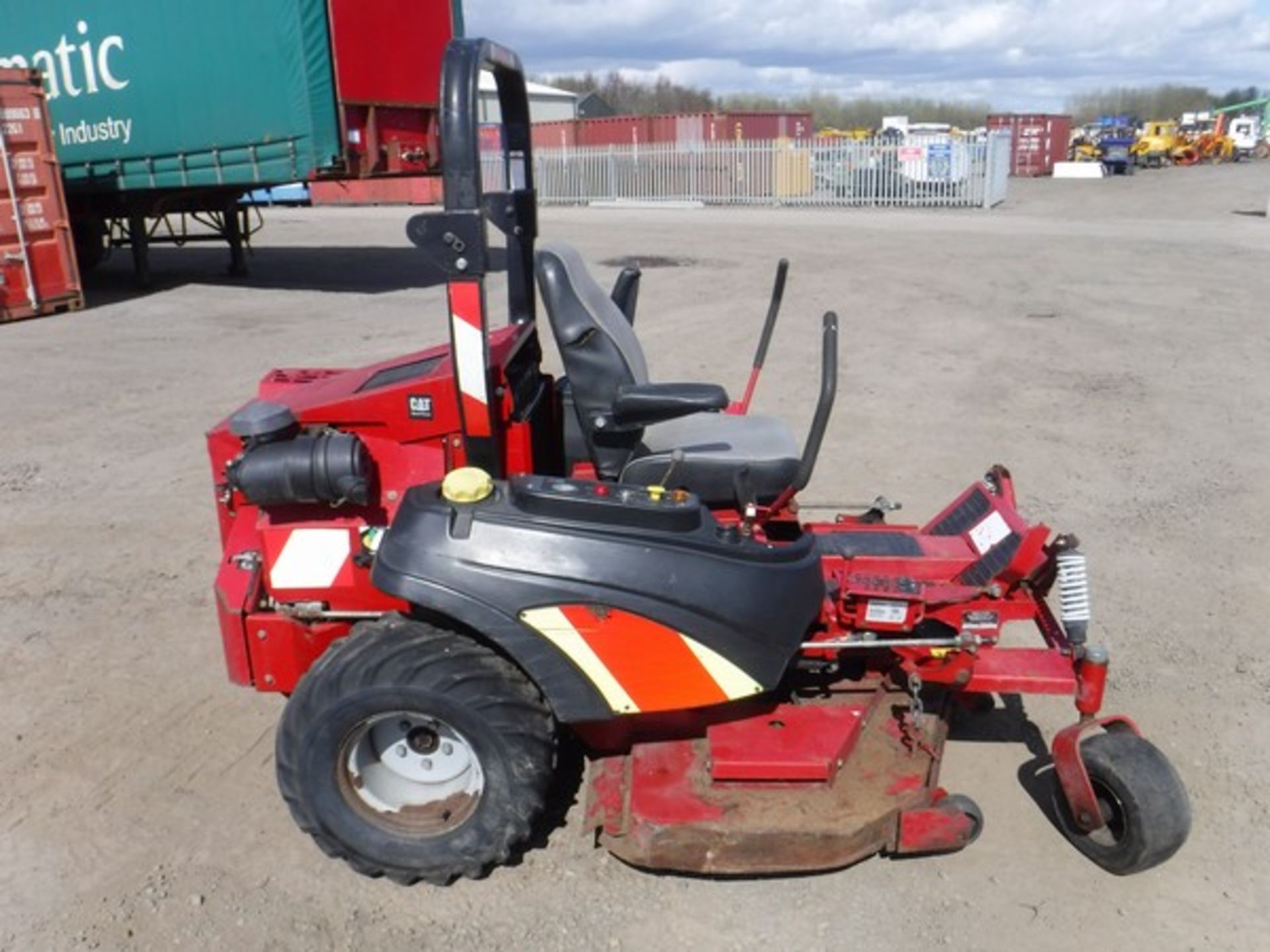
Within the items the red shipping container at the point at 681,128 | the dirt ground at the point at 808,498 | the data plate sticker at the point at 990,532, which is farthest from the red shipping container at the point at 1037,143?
the data plate sticker at the point at 990,532

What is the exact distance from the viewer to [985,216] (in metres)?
20.6

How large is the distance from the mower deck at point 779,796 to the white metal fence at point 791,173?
2219 cm

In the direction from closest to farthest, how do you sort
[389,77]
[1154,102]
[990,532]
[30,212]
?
[990,532]
[30,212]
[389,77]
[1154,102]

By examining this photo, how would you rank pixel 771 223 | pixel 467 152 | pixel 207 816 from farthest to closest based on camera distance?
pixel 771 223
pixel 207 816
pixel 467 152

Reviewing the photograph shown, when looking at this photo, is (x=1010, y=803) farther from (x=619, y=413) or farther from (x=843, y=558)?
(x=619, y=413)

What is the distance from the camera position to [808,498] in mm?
5273

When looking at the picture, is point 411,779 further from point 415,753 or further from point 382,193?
point 382,193

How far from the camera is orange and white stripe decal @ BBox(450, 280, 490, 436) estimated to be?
241cm

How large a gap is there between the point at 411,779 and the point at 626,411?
1.13m

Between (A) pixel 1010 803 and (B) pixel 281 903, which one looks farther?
(A) pixel 1010 803

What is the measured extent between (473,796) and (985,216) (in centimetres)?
2022

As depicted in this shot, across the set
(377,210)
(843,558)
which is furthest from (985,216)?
(843,558)

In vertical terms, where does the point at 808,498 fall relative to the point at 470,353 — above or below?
below

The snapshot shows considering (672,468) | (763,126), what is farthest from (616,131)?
(672,468)
